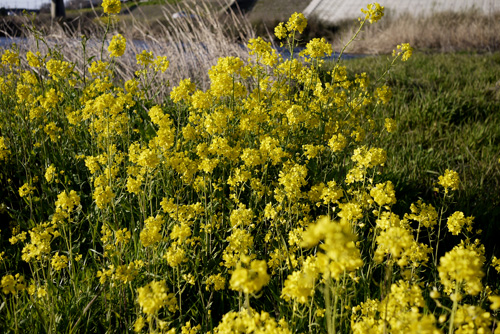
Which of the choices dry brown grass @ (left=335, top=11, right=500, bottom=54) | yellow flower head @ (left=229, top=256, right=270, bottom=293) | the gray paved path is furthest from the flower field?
the gray paved path

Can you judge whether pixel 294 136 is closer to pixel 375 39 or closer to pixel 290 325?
pixel 290 325

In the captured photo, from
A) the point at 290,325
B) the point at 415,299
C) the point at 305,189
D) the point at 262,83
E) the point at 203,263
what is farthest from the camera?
the point at 262,83

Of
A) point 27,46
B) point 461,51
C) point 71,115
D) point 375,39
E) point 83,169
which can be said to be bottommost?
point 461,51

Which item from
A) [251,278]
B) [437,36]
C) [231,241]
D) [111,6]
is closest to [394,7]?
[437,36]

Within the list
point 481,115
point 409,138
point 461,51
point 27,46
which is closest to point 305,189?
point 409,138

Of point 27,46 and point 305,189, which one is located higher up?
point 27,46

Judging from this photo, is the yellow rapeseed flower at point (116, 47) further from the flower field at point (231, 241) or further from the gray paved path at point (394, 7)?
the gray paved path at point (394, 7)

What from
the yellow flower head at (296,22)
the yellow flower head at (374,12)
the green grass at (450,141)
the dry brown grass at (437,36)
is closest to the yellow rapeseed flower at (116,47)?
the yellow flower head at (296,22)

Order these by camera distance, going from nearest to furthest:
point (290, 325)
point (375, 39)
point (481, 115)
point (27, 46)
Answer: point (290, 325), point (481, 115), point (27, 46), point (375, 39)

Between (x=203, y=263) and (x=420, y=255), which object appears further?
(x=203, y=263)

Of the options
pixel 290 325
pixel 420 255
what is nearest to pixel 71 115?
pixel 290 325

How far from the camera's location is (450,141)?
428 cm

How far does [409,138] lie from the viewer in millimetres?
4328

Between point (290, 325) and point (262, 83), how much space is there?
1887 millimetres
